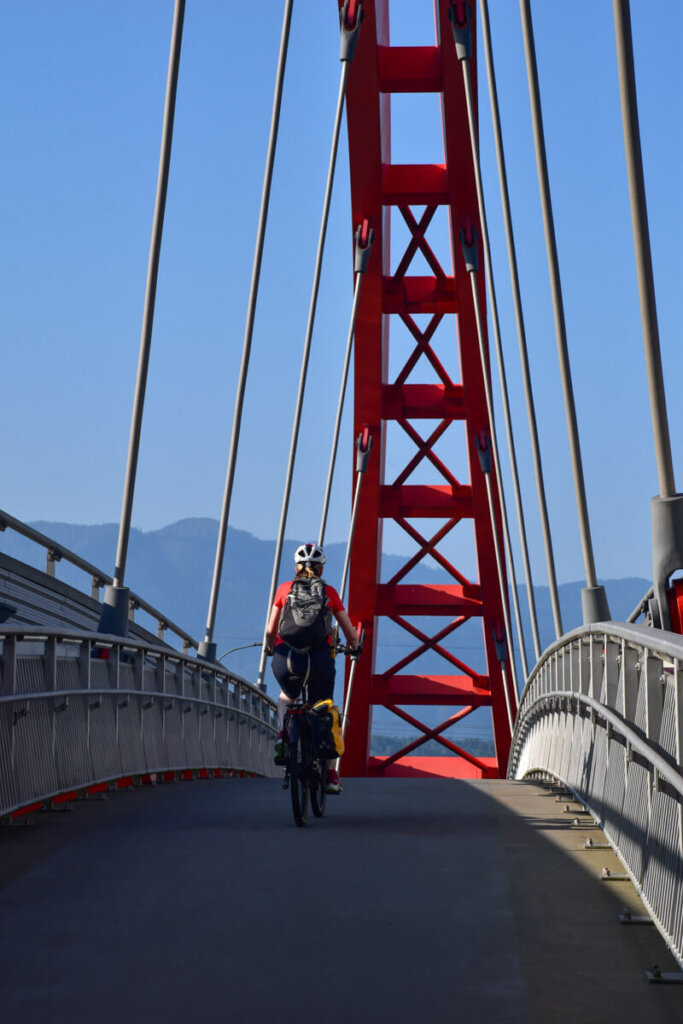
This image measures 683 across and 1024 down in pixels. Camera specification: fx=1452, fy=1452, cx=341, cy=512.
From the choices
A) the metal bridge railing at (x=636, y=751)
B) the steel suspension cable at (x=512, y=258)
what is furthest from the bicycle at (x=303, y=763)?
the steel suspension cable at (x=512, y=258)

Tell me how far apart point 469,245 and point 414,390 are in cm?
503

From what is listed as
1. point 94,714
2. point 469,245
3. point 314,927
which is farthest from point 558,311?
point 469,245

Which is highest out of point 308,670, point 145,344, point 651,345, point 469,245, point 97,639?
point 469,245

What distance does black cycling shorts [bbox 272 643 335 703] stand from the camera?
8703 millimetres

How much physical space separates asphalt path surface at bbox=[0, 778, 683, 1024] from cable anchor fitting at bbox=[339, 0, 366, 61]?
1296cm

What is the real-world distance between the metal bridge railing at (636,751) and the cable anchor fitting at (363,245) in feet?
54.2

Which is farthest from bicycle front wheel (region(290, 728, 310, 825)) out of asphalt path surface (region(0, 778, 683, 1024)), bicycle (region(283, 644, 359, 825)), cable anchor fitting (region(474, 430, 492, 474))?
cable anchor fitting (region(474, 430, 492, 474))

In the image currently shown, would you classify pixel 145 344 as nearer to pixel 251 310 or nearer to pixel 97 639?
pixel 97 639

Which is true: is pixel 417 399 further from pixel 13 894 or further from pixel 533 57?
pixel 13 894

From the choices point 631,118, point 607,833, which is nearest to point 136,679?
point 607,833

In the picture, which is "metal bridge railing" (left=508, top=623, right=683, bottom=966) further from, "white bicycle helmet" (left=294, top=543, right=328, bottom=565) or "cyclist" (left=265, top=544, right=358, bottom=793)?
"white bicycle helmet" (left=294, top=543, right=328, bottom=565)

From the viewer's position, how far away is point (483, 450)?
96.4 ft

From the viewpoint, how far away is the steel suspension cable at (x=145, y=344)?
1060cm

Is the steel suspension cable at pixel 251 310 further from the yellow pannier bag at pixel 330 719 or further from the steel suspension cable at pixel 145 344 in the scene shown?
the yellow pannier bag at pixel 330 719
